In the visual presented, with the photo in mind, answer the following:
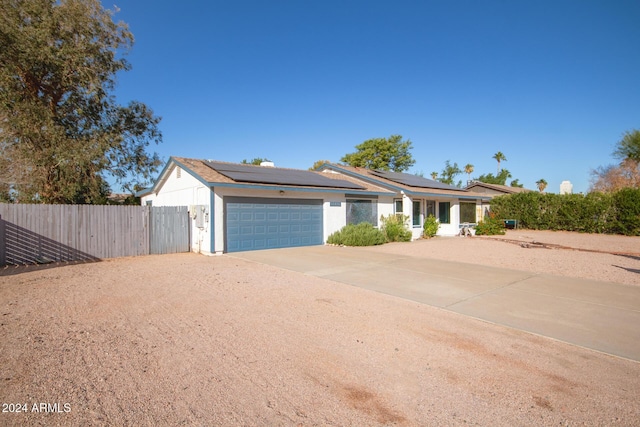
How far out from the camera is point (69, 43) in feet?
59.8

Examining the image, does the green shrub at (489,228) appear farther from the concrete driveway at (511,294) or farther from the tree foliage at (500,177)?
the tree foliage at (500,177)

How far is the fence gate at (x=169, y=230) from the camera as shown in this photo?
44.5ft

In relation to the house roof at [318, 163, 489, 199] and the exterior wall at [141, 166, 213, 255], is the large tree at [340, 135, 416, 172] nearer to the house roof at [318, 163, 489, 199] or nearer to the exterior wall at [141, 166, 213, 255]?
the house roof at [318, 163, 489, 199]

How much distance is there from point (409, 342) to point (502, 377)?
122 cm

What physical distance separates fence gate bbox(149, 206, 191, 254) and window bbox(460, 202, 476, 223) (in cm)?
1911

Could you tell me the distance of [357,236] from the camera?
1617 cm

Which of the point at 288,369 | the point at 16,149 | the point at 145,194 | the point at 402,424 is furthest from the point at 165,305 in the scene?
the point at 16,149

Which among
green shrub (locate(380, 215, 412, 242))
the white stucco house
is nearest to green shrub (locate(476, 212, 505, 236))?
the white stucco house

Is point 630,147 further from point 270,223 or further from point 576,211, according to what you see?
point 270,223

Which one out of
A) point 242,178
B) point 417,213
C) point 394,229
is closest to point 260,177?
point 242,178

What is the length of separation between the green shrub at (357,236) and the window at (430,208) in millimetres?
6418

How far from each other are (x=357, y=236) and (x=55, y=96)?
739 inches

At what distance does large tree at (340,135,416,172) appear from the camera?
45.4m

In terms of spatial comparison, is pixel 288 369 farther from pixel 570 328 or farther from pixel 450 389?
pixel 570 328
